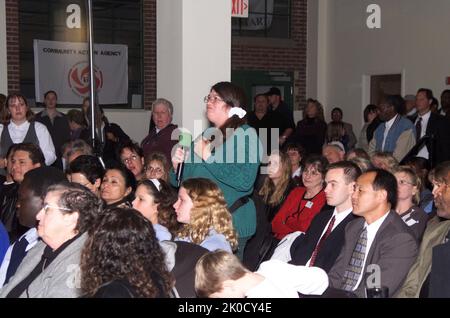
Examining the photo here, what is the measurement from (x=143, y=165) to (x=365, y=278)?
3.07m

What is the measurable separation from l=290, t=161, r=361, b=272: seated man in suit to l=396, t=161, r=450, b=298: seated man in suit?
51 cm

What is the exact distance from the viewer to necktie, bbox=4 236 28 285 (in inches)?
163

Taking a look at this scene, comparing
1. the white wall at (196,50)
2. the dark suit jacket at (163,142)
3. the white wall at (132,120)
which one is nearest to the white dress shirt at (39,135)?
the dark suit jacket at (163,142)

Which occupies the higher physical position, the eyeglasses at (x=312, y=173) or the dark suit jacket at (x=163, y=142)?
the dark suit jacket at (x=163, y=142)

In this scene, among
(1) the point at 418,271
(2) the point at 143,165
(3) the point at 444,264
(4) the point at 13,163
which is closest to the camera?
(3) the point at 444,264

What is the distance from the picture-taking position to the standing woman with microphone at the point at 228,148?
14.3ft

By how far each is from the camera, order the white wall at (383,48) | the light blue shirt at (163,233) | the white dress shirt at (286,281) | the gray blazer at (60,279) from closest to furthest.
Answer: the white dress shirt at (286,281), the gray blazer at (60,279), the light blue shirt at (163,233), the white wall at (383,48)

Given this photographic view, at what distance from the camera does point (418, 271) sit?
396 centimetres

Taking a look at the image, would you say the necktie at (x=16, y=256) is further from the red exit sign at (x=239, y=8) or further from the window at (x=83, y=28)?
the window at (x=83, y=28)

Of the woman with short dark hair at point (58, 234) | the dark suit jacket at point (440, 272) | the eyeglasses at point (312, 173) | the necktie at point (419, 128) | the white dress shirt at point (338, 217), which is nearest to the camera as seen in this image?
the woman with short dark hair at point (58, 234)

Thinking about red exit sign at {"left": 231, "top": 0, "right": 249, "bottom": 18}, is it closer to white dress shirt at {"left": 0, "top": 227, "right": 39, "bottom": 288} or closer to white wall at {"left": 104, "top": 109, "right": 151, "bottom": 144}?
white wall at {"left": 104, "top": 109, "right": 151, "bottom": 144}

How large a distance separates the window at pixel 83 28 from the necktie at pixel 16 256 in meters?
7.95

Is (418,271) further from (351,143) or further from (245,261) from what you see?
(351,143)
